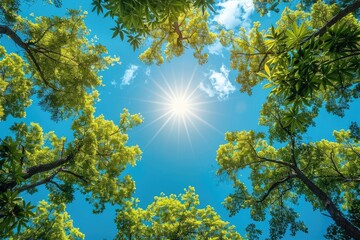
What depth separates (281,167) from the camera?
50.0 feet

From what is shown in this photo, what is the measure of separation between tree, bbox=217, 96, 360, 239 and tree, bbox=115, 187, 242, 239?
4.67ft

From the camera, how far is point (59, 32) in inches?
446

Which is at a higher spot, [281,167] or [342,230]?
[281,167]

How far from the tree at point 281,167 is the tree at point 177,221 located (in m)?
1.42

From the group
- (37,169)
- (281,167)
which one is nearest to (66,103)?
(37,169)

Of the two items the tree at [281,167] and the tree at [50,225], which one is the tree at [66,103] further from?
the tree at [281,167]

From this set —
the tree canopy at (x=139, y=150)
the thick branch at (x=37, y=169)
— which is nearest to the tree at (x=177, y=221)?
the tree canopy at (x=139, y=150)

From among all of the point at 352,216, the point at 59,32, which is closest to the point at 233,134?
the point at 352,216

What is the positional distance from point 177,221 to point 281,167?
727cm

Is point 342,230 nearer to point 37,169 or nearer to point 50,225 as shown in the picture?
point 37,169

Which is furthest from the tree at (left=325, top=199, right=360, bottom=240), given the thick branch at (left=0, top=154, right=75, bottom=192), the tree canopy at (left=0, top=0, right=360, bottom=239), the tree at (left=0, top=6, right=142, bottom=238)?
the thick branch at (left=0, top=154, right=75, bottom=192)

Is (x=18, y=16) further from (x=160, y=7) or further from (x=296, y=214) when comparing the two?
(x=296, y=214)

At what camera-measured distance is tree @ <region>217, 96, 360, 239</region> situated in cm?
1378

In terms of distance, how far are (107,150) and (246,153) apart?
823 cm
